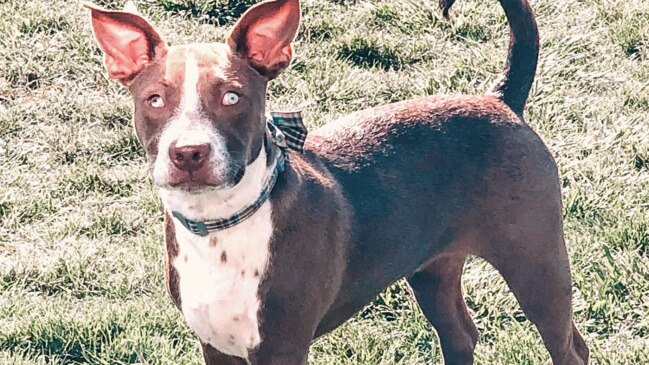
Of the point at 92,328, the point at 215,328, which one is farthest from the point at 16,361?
the point at 215,328

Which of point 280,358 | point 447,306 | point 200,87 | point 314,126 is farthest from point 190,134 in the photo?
point 314,126

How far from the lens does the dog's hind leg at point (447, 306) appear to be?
14.9 ft

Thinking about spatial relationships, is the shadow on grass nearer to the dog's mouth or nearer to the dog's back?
the dog's back

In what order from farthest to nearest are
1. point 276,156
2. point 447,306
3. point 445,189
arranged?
1. point 447,306
2. point 445,189
3. point 276,156

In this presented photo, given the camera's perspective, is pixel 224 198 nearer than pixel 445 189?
Yes

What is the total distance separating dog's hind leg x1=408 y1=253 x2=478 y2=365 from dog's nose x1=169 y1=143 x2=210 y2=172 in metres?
1.41

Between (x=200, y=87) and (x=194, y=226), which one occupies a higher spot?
(x=200, y=87)

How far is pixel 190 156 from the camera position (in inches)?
129

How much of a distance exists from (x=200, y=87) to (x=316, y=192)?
58 centimetres

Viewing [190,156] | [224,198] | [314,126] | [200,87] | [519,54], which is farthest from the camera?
[314,126]

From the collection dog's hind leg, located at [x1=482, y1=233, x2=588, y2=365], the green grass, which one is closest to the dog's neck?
dog's hind leg, located at [x1=482, y1=233, x2=588, y2=365]

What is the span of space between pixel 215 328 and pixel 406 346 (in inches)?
50.5

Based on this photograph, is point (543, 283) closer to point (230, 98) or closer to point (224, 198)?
point (224, 198)

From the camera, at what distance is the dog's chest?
3.65 metres
